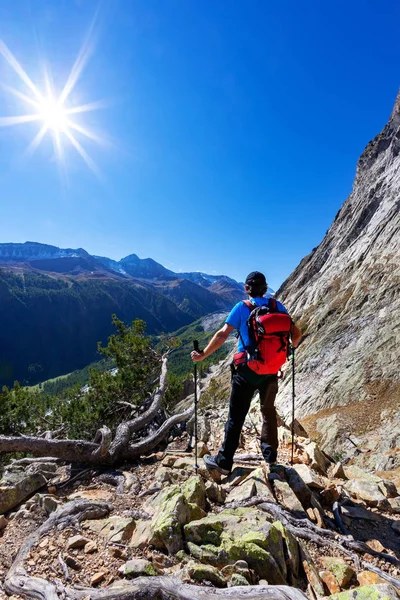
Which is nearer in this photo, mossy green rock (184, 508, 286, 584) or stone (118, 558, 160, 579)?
stone (118, 558, 160, 579)

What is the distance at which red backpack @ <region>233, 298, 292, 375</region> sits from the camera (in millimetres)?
5238

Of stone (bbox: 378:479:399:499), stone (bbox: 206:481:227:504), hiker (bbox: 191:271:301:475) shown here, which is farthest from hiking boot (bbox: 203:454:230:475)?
stone (bbox: 378:479:399:499)

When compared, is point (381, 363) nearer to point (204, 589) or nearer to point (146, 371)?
point (146, 371)

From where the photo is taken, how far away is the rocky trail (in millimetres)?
3281

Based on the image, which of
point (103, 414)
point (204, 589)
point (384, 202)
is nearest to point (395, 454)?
point (204, 589)

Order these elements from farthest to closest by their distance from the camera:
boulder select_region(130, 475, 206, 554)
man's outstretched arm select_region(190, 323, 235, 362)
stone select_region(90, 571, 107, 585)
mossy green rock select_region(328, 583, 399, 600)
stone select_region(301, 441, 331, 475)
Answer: stone select_region(301, 441, 331, 475), man's outstretched arm select_region(190, 323, 235, 362), boulder select_region(130, 475, 206, 554), stone select_region(90, 571, 107, 585), mossy green rock select_region(328, 583, 399, 600)

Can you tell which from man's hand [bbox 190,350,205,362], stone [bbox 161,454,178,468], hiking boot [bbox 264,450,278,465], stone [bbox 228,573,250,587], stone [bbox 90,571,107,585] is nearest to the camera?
stone [bbox 228,573,250,587]

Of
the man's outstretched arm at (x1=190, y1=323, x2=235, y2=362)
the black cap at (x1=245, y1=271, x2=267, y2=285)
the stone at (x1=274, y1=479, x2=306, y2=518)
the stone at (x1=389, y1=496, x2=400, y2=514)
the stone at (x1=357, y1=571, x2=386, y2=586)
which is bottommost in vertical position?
the stone at (x1=389, y1=496, x2=400, y2=514)

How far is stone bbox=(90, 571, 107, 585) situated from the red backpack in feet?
11.5

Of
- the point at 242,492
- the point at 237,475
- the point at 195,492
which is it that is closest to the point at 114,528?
the point at 195,492

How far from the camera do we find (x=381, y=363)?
20.7 meters

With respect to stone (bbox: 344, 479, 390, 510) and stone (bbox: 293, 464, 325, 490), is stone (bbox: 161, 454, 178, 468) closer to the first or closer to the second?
stone (bbox: 293, 464, 325, 490)

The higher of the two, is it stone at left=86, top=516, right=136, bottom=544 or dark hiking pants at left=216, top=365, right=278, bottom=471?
dark hiking pants at left=216, top=365, right=278, bottom=471

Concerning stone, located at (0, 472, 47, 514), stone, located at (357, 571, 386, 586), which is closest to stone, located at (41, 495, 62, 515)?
stone, located at (0, 472, 47, 514)
